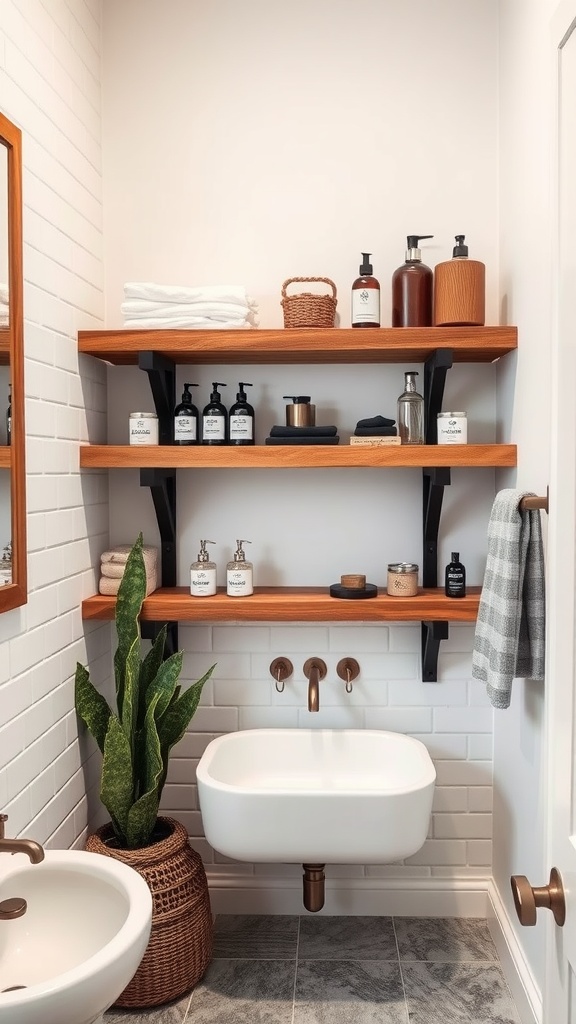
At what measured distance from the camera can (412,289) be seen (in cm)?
210

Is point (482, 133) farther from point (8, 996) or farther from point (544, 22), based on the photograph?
point (8, 996)

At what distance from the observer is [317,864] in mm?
2066

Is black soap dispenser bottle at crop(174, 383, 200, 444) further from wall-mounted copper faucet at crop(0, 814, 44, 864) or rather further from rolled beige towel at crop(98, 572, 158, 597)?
wall-mounted copper faucet at crop(0, 814, 44, 864)

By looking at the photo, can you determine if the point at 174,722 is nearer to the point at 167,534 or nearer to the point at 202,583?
the point at 202,583

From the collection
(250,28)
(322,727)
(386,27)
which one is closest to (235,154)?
(250,28)

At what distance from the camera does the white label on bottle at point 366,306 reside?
82.1 inches

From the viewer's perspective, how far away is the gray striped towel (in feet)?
5.48

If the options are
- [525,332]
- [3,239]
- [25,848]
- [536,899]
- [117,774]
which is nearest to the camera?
[536,899]

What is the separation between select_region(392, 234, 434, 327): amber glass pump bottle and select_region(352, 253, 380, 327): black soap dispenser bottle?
0.06m

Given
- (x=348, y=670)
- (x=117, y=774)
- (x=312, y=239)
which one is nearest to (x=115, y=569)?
(x=117, y=774)

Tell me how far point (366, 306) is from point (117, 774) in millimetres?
1319

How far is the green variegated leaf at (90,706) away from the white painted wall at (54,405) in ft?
0.13

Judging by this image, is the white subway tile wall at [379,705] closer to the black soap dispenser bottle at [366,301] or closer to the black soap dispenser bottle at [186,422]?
the black soap dispenser bottle at [186,422]

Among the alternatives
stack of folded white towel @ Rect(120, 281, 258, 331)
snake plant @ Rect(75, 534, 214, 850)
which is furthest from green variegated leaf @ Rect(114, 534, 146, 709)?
stack of folded white towel @ Rect(120, 281, 258, 331)
